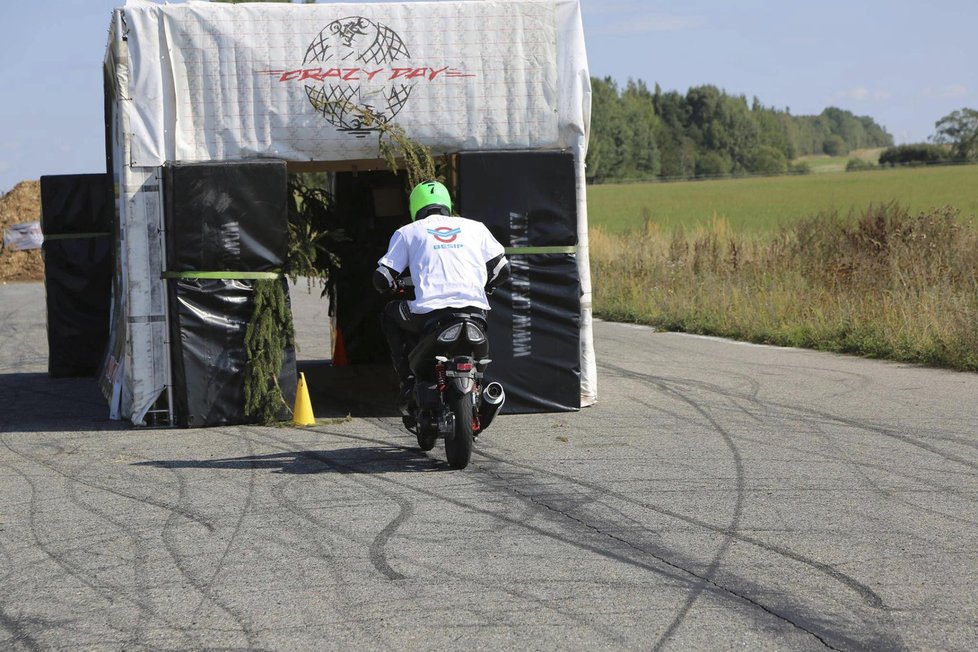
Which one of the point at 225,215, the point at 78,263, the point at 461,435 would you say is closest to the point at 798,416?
the point at 461,435

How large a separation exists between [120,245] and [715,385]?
574 centimetres

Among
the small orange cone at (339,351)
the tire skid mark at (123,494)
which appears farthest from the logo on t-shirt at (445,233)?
the small orange cone at (339,351)

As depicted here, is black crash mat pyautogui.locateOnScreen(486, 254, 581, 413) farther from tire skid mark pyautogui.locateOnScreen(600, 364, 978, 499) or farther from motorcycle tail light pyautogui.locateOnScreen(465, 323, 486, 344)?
motorcycle tail light pyautogui.locateOnScreen(465, 323, 486, 344)

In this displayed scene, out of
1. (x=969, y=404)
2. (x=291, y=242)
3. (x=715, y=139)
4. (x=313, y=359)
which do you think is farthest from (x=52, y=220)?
(x=715, y=139)

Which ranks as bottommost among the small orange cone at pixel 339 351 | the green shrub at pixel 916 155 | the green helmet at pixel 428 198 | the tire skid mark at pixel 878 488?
the tire skid mark at pixel 878 488

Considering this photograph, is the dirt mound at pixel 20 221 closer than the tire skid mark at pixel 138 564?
No

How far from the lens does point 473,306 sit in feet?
27.6

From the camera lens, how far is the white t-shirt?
835cm

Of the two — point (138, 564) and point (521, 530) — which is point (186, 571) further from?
point (521, 530)

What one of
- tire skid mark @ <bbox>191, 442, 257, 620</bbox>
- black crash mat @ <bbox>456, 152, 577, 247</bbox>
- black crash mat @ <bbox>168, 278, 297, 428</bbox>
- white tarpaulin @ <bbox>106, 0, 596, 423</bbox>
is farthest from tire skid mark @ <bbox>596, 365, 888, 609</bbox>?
black crash mat @ <bbox>168, 278, 297, 428</bbox>

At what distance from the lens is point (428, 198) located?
8867mm

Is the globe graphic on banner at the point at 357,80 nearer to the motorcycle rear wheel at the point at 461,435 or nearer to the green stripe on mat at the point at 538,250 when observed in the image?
the green stripe on mat at the point at 538,250

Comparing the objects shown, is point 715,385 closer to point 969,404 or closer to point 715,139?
point 969,404

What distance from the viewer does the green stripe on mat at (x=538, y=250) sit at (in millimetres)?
10633
